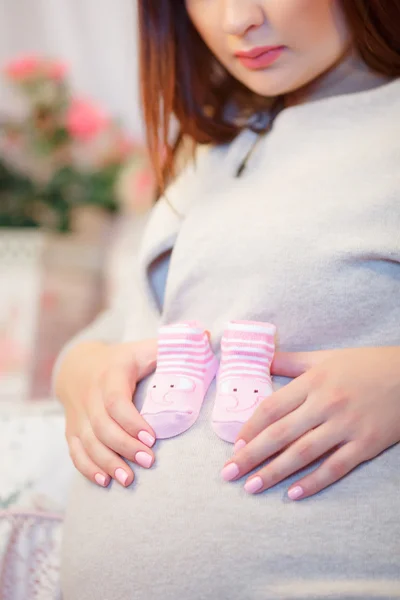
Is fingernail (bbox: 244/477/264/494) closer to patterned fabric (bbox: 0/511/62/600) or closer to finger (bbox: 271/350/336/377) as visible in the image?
finger (bbox: 271/350/336/377)

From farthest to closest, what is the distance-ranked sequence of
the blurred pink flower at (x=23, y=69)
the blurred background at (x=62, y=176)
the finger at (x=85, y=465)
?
the blurred pink flower at (x=23, y=69)
the blurred background at (x=62, y=176)
the finger at (x=85, y=465)

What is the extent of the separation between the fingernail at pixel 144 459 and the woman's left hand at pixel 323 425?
83 millimetres

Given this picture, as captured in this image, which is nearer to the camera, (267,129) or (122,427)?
(122,427)

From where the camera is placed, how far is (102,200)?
213cm

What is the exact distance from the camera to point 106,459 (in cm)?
70

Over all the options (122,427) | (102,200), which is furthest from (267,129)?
(102,200)

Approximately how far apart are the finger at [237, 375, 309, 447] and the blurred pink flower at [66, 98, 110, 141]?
1493 mm

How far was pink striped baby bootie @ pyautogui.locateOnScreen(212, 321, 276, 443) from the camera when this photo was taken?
67cm

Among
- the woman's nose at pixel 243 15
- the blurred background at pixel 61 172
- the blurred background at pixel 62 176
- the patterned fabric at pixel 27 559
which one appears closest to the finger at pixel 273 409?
the patterned fabric at pixel 27 559

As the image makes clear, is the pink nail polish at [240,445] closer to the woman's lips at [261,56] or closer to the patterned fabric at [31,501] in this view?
the patterned fabric at [31,501]

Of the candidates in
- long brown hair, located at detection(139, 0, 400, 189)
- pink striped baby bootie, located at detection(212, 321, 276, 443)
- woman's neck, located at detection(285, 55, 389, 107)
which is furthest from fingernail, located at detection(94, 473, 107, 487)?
woman's neck, located at detection(285, 55, 389, 107)

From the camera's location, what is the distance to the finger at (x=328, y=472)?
2.04ft

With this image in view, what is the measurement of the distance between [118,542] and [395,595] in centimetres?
25

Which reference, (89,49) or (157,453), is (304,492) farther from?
(89,49)
